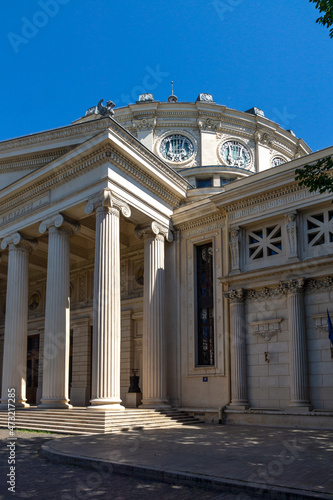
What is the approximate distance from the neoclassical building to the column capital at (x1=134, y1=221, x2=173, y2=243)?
66 mm

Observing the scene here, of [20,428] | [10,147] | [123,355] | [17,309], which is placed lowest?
[20,428]

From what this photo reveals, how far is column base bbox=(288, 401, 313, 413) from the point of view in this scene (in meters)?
17.3

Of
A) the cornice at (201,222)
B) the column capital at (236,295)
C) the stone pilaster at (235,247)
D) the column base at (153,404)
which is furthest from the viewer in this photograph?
the cornice at (201,222)

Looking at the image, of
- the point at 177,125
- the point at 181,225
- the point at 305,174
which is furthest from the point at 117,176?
the point at 177,125

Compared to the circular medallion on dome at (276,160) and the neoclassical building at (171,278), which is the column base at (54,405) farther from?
the circular medallion on dome at (276,160)

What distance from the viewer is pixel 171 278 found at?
23.1m

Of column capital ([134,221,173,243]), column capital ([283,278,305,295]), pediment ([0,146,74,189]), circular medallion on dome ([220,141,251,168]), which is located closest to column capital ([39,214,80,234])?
pediment ([0,146,74,189])

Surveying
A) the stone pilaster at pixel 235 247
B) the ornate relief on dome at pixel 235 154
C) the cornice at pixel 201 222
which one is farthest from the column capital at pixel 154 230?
the ornate relief on dome at pixel 235 154

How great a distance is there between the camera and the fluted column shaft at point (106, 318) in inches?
710

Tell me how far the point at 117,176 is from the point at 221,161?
12.7 meters

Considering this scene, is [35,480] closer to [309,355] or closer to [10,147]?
[309,355]

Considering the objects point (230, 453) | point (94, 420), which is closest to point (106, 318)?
point (94, 420)

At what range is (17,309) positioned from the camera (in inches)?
913

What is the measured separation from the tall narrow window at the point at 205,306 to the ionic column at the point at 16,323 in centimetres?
828
